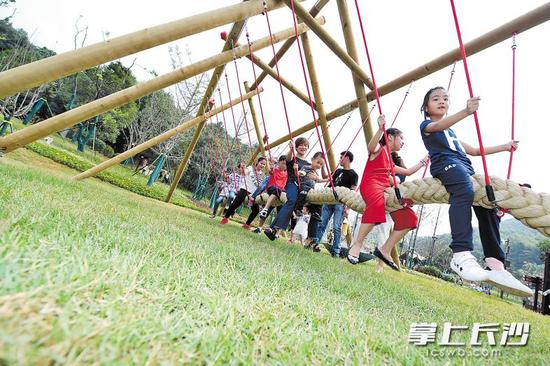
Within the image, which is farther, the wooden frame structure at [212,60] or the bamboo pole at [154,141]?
the bamboo pole at [154,141]

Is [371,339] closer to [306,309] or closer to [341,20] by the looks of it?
[306,309]

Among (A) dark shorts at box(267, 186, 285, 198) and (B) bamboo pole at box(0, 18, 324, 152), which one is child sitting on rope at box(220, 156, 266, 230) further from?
(B) bamboo pole at box(0, 18, 324, 152)

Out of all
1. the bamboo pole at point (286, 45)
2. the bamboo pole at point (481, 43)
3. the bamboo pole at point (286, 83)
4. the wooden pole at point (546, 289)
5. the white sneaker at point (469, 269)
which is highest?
the bamboo pole at point (286, 45)

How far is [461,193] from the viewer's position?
2.40m

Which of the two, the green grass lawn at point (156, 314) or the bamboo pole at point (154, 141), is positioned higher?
the bamboo pole at point (154, 141)

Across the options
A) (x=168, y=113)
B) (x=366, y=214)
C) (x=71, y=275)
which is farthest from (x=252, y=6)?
(x=168, y=113)

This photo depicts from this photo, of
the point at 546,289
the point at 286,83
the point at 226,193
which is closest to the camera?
the point at 546,289

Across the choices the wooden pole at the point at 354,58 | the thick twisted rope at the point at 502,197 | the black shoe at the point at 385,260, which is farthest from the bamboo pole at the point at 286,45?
the black shoe at the point at 385,260

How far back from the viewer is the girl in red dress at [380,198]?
340 centimetres

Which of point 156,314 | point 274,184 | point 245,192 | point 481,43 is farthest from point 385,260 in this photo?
point 245,192

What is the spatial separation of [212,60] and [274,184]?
2.47 m

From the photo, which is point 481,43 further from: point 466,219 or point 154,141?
point 154,141

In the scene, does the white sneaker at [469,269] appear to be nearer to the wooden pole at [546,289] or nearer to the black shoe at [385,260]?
the black shoe at [385,260]

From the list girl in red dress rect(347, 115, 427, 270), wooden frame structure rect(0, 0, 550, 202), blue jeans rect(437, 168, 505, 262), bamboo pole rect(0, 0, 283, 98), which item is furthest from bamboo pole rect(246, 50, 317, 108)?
blue jeans rect(437, 168, 505, 262)
